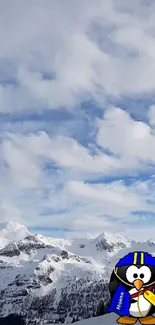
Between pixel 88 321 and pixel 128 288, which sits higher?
pixel 88 321

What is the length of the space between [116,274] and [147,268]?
1501 mm

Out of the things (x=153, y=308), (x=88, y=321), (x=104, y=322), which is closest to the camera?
(x=153, y=308)

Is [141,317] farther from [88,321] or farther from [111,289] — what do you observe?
[88,321]

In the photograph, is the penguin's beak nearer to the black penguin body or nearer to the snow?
the black penguin body

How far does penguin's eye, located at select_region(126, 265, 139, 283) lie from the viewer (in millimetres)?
22109

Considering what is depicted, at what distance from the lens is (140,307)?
21.7m

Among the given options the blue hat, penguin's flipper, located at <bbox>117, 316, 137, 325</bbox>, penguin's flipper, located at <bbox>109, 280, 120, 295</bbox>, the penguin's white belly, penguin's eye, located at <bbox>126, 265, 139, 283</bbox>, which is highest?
the blue hat

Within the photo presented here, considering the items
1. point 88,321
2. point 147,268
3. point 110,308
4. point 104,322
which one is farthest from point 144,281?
point 88,321

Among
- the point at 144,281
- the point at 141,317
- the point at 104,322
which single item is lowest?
the point at 141,317

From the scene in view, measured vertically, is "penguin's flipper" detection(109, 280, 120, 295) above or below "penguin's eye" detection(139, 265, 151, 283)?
below

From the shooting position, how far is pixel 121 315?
2169cm

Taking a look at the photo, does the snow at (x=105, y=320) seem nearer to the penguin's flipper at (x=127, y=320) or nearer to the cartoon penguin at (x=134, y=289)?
the penguin's flipper at (x=127, y=320)

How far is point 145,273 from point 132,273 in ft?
2.00

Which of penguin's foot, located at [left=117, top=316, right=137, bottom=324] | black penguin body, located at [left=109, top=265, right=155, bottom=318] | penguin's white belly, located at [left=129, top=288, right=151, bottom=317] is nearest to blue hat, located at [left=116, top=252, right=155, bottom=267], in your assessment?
black penguin body, located at [left=109, top=265, right=155, bottom=318]
